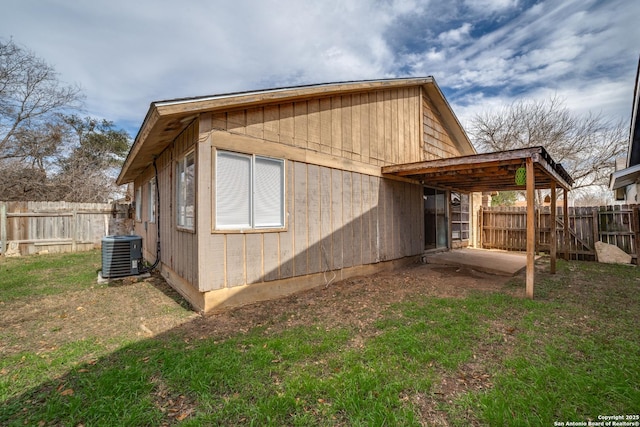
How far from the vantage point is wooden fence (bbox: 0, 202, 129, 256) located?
945cm

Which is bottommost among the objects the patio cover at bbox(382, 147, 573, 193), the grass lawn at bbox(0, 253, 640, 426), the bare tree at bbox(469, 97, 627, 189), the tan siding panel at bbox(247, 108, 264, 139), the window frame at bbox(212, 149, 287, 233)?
the grass lawn at bbox(0, 253, 640, 426)

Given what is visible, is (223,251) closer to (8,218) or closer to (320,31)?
(320,31)

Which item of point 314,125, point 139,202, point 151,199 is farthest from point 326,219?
point 139,202

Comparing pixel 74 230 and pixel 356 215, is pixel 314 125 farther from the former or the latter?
pixel 74 230

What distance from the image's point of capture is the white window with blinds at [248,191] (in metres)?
4.20

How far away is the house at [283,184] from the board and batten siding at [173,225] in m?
0.03

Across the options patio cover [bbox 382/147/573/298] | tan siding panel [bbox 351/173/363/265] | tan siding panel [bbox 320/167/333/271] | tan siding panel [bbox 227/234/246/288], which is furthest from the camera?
tan siding panel [bbox 351/173/363/265]

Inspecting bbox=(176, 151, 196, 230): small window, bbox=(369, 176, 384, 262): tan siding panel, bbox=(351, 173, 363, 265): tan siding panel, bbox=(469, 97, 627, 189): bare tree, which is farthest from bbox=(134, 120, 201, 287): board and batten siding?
bbox=(469, 97, 627, 189): bare tree

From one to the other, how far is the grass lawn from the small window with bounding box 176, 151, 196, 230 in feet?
5.84

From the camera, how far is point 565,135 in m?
16.2

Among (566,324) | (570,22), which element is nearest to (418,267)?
(566,324)

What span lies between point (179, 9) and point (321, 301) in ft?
24.4

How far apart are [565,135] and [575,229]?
1023 centimetres

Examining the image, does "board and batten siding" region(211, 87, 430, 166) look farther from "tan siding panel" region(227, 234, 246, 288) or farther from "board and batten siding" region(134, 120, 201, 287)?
"tan siding panel" region(227, 234, 246, 288)
